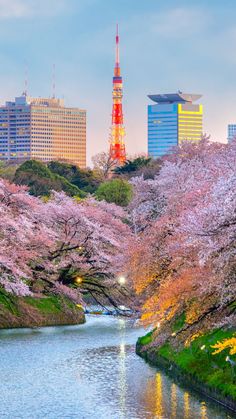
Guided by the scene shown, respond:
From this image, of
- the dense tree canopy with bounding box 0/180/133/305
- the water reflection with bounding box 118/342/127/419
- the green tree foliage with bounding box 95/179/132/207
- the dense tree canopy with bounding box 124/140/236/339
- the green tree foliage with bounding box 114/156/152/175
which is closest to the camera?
the dense tree canopy with bounding box 124/140/236/339

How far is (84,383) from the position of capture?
1689 inches

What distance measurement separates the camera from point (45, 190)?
115m

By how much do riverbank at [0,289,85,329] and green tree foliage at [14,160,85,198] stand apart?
145 feet

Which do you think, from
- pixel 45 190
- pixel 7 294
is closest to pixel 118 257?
A: pixel 7 294

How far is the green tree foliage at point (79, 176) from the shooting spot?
434ft

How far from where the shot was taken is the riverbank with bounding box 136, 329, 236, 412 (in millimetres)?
37938

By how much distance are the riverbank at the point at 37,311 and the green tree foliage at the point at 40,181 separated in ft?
145

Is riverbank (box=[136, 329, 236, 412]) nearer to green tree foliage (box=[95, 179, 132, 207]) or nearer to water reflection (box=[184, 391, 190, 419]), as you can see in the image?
water reflection (box=[184, 391, 190, 419])

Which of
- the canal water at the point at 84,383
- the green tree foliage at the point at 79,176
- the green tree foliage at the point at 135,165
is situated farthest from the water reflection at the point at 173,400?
the green tree foliage at the point at 135,165

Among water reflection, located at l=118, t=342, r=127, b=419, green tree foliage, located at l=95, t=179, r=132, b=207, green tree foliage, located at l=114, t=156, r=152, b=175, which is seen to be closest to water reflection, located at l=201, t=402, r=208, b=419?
water reflection, located at l=118, t=342, r=127, b=419

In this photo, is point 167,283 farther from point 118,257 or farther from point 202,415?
point 118,257

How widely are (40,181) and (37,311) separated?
5123cm

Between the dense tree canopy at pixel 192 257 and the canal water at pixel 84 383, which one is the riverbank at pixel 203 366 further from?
the dense tree canopy at pixel 192 257

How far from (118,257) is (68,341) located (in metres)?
13.9
